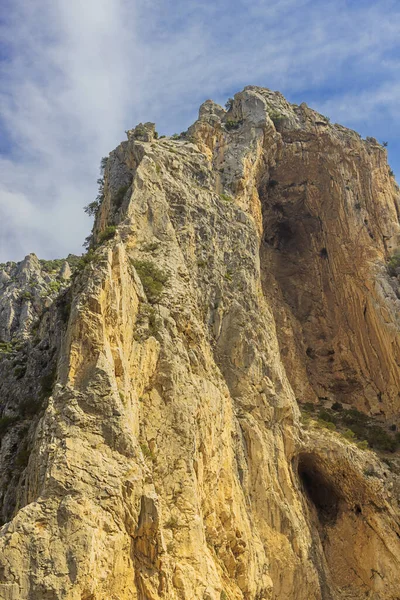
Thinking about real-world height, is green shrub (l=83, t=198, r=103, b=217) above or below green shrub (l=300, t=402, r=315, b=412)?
above

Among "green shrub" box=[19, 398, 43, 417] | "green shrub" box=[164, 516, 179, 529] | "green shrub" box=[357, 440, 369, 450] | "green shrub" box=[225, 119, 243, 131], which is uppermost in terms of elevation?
"green shrub" box=[225, 119, 243, 131]

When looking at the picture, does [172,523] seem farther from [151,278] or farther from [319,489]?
[319,489]

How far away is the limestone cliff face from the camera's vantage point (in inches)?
610

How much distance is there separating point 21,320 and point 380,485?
27.1 meters

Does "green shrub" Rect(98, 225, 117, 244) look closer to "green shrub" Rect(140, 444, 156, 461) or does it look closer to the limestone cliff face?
the limestone cliff face

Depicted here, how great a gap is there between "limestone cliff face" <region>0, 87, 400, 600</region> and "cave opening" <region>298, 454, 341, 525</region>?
10 centimetres

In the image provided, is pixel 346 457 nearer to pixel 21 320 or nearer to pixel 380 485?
pixel 380 485

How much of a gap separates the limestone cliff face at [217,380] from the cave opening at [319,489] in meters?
0.10

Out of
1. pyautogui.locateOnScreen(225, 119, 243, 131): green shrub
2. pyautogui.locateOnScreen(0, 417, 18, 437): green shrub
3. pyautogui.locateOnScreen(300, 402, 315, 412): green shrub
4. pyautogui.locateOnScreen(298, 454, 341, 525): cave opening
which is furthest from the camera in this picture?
pyautogui.locateOnScreen(225, 119, 243, 131): green shrub

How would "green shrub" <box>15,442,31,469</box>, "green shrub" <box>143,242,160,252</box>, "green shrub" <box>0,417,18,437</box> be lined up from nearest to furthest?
"green shrub" <box>15,442,31,469</box>
"green shrub" <box>0,417,18,437</box>
"green shrub" <box>143,242,160,252</box>

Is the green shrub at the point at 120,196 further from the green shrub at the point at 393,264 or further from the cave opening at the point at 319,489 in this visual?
the green shrub at the point at 393,264

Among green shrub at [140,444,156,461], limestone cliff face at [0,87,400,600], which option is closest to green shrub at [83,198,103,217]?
limestone cliff face at [0,87,400,600]

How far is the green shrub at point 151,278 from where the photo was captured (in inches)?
906

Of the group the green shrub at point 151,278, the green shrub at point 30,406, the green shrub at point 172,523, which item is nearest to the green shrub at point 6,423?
the green shrub at point 30,406
